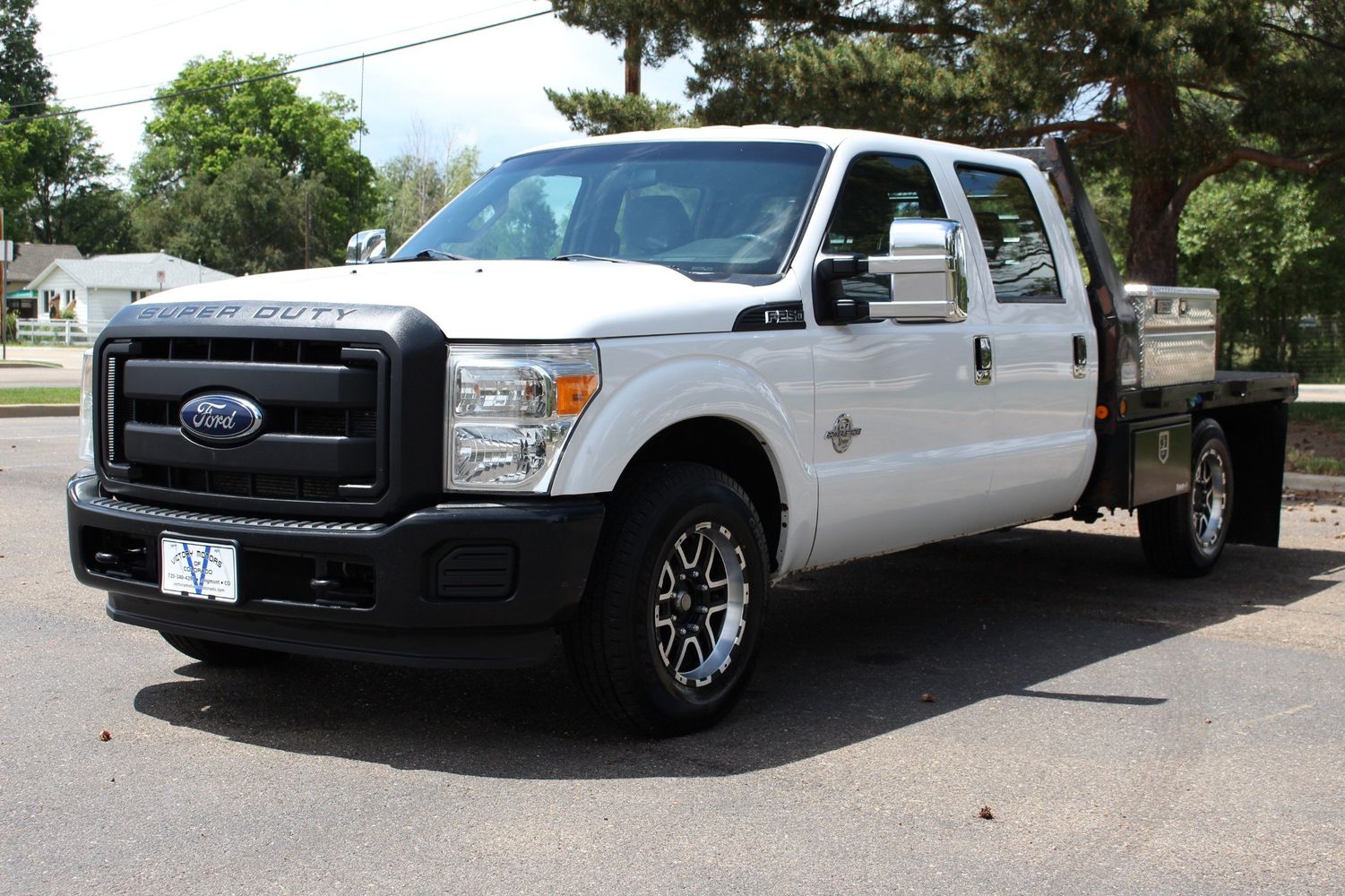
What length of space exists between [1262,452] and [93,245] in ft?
321

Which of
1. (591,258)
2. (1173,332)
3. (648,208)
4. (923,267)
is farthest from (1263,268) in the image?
(591,258)

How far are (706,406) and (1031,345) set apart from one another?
2.19 m

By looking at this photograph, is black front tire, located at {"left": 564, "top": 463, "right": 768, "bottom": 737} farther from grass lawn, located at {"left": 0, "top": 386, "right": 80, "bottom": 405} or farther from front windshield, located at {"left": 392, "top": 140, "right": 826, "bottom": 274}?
grass lawn, located at {"left": 0, "top": 386, "right": 80, "bottom": 405}

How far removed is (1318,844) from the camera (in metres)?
3.93

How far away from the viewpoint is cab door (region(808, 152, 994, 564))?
5.39 metres

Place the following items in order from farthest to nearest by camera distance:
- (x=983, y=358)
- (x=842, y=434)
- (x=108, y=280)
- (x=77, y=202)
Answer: (x=77, y=202), (x=108, y=280), (x=983, y=358), (x=842, y=434)

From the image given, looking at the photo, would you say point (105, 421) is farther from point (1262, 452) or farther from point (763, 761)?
point (1262, 452)

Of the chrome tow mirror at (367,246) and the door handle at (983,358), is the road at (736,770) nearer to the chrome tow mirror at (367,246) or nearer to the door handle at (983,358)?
the door handle at (983,358)

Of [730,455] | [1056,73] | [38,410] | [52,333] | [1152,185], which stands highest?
[1056,73]

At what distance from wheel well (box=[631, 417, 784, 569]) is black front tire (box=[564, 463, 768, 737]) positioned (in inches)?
7.3

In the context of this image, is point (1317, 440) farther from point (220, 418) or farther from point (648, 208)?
point (220, 418)

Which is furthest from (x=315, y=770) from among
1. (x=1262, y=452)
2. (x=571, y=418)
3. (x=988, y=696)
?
(x=1262, y=452)

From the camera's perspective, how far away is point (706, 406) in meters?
4.76

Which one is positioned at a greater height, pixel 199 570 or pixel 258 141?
pixel 258 141
